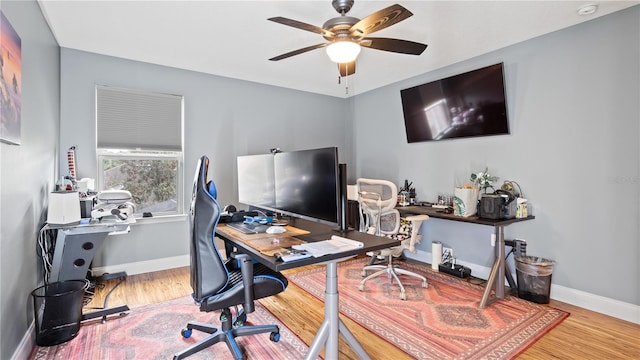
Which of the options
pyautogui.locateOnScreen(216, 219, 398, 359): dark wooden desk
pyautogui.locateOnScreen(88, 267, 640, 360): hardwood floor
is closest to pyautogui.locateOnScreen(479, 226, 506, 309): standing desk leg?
pyautogui.locateOnScreen(88, 267, 640, 360): hardwood floor

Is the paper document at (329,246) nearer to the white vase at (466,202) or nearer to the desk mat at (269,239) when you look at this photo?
the desk mat at (269,239)

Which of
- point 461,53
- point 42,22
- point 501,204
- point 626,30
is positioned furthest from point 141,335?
point 626,30

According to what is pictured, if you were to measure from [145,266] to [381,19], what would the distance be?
3.56 m

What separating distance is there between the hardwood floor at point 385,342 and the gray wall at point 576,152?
0.37 m

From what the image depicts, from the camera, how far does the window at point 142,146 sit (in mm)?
3414

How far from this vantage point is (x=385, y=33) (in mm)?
2873

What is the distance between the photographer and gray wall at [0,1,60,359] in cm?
171

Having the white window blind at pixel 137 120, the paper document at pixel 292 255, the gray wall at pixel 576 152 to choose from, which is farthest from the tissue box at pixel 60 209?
the gray wall at pixel 576 152

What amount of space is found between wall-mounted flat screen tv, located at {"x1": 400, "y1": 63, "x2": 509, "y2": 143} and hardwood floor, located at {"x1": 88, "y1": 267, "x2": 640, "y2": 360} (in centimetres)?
183

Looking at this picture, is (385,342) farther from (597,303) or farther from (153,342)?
(597,303)

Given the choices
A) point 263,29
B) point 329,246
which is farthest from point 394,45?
point 329,246

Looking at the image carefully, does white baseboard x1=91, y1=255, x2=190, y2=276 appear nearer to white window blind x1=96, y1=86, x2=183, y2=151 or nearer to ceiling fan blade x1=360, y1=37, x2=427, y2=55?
white window blind x1=96, y1=86, x2=183, y2=151

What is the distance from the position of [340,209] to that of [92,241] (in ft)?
6.45

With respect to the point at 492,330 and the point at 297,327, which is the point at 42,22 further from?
the point at 492,330
